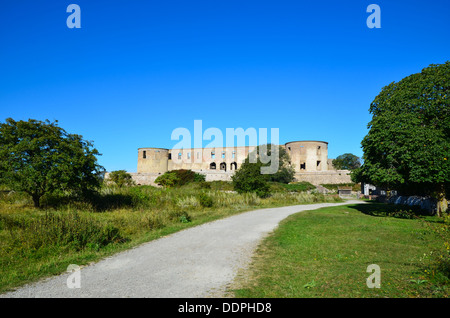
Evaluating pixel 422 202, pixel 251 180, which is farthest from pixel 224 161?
pixel 422 202

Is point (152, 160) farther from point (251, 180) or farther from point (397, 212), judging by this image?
point (397, 212)

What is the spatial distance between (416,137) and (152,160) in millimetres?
58282

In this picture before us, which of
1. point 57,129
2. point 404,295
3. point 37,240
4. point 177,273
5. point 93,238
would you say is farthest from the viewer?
point 57,129

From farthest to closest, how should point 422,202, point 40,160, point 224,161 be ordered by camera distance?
point 224,161 < point 422,202 < point 40,160

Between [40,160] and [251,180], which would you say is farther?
[251,180]

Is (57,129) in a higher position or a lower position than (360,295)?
higher

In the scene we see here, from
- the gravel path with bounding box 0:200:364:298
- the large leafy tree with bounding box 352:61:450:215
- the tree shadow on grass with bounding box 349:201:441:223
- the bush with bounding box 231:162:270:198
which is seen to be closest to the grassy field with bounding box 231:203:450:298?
the gravel path with bounding box 0:200:364:298

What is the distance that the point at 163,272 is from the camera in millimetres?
5531

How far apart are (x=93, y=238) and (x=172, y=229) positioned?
320 cm

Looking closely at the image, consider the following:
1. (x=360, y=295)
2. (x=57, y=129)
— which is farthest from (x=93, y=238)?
(x=57, y=129)

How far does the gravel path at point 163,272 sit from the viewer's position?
4.50 m

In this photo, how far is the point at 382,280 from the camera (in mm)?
4953
